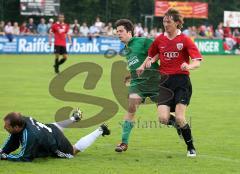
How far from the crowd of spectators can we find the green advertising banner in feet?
1.65

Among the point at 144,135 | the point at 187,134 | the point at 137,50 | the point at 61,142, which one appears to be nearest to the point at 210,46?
the point at 144,135

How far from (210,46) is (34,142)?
37.9 metres

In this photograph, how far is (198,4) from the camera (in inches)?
2064

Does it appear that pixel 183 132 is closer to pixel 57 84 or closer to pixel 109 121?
pixel 109 121

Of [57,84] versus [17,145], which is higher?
[17,145]

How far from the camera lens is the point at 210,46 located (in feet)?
153

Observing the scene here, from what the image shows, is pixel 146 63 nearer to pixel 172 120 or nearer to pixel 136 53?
pixel 136 53

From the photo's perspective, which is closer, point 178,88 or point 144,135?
point 178,88

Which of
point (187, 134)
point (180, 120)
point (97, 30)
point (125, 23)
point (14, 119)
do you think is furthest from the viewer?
point (97, 30)

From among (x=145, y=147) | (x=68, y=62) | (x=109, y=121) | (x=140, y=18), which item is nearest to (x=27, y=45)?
(x=68, y=62)

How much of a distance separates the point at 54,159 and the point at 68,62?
23.2 metres

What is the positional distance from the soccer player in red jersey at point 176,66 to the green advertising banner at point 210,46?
35.7 metres

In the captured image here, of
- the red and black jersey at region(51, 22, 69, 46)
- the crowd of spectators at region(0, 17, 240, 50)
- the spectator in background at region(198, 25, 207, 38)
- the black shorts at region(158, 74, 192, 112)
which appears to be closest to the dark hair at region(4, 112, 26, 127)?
the black shorts at region(158, 74, 192, 112)

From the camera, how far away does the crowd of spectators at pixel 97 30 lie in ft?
130
